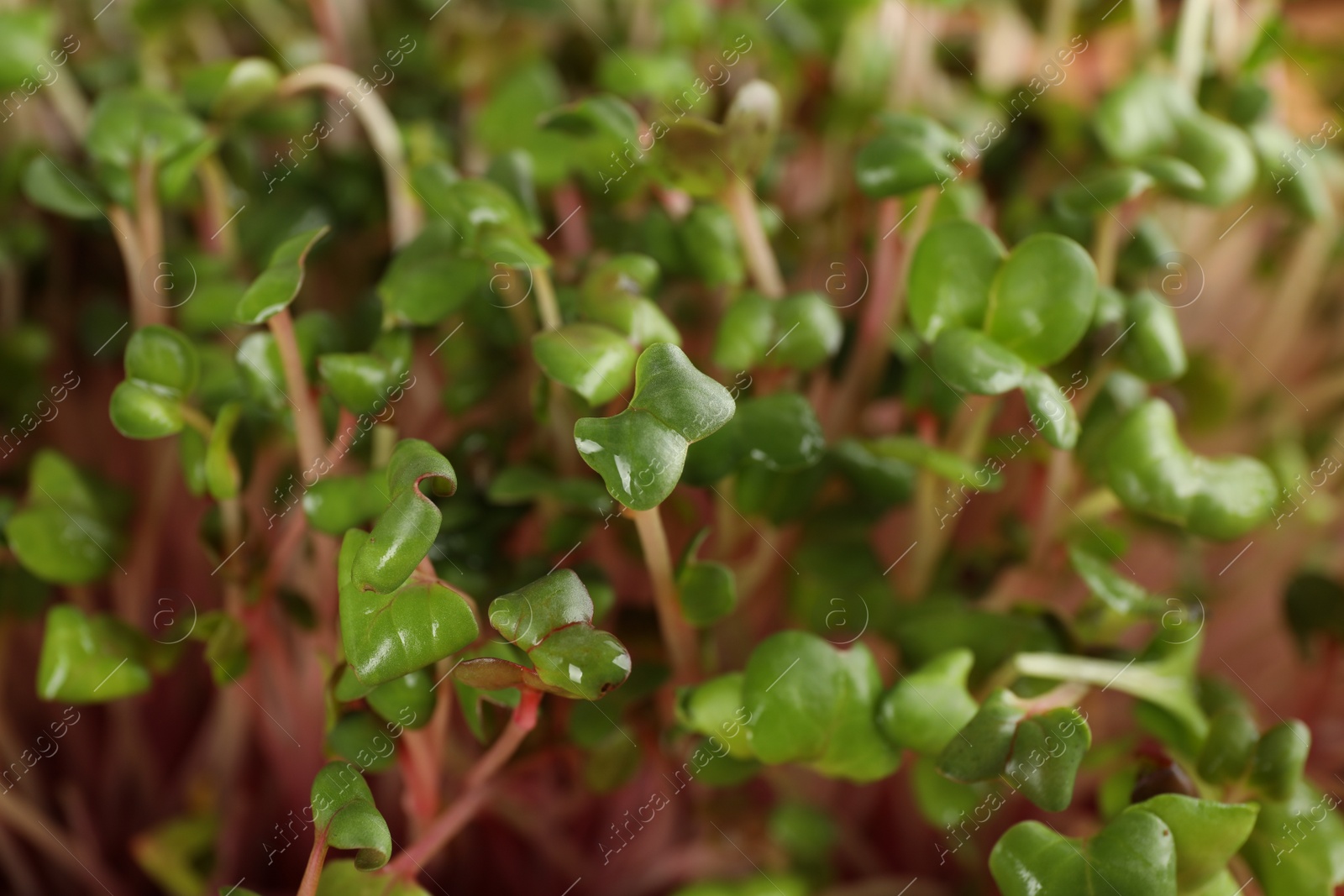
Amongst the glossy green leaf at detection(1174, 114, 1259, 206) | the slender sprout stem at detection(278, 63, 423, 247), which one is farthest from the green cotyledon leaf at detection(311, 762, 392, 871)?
the glossy green leaf at detection(1174, 114, 1259, 206)

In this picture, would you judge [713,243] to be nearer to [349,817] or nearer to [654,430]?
[654,430]

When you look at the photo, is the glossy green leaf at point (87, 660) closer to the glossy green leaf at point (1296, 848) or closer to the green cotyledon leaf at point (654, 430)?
the green cotyledon leaf at point (654, 430)

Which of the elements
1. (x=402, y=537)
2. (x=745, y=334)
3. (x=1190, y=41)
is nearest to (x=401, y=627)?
(x=402, y=537)

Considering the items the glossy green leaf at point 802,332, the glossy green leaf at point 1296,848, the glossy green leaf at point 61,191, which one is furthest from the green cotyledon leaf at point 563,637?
the glossy green leaf at point 61,191

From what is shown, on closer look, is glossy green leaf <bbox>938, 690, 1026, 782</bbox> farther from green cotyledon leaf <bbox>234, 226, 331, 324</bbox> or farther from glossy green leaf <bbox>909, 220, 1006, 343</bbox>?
green cotyledon leaf <bbox>234, 226, 331, 324</bbox>

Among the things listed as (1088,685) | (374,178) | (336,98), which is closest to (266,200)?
(374,178)

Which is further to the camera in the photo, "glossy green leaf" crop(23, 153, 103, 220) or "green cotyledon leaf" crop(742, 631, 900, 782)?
"glossy green leaf" crop(23, 153, 103, 220)
